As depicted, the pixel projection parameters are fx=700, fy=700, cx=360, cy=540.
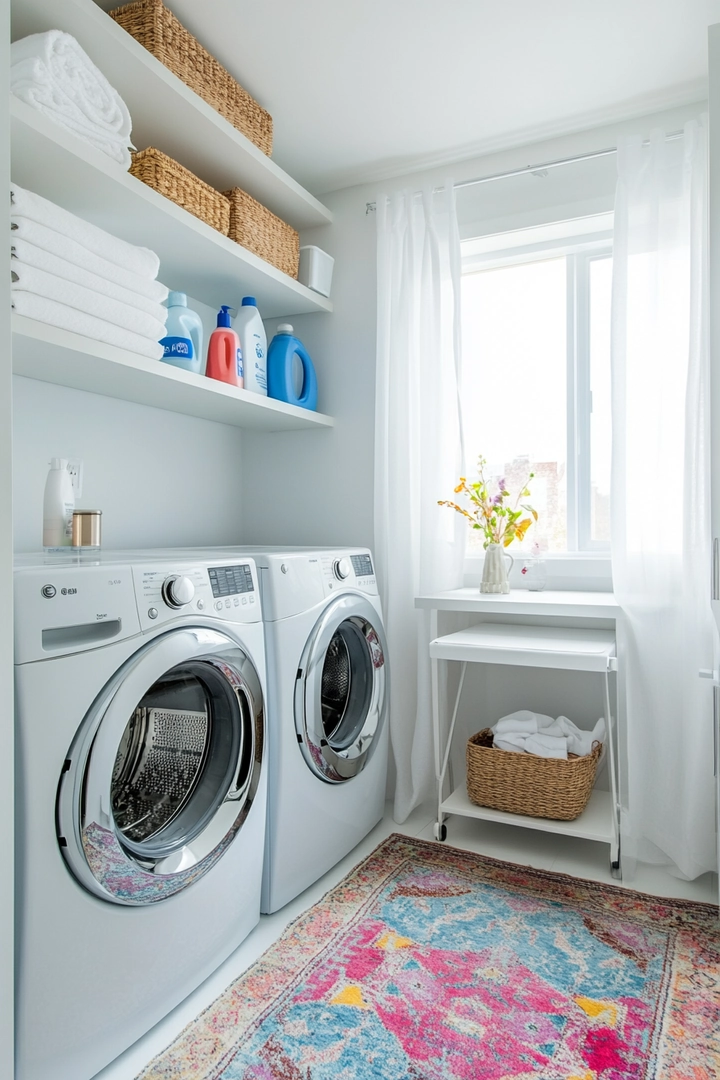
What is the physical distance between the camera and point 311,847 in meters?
1.88

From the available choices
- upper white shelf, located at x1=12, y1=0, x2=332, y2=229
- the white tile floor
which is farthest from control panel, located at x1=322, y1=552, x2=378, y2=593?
upper white shelf, located at x1=12, y1=0, x2=332, y2=229

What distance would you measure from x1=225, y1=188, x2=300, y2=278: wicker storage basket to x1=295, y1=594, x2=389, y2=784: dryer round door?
1.14 m

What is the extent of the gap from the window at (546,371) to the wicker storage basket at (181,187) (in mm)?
942

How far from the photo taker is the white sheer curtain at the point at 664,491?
1957 mm

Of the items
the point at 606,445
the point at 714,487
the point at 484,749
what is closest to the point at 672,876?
the point at 484,749

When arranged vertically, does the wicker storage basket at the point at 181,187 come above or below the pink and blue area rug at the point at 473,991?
above

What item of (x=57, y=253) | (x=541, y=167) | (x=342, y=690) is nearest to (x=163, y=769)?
(x=342, y=690)

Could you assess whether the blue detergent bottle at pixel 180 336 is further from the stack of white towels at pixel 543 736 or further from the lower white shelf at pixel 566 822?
the lower white shelf at pixel 566 822

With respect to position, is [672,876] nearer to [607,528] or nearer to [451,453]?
[607,528]

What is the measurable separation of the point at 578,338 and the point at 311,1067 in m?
2.24

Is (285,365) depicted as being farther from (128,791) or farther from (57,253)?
(128,791)

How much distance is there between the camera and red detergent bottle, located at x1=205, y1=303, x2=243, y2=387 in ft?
6.92

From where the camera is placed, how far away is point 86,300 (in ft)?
4.99

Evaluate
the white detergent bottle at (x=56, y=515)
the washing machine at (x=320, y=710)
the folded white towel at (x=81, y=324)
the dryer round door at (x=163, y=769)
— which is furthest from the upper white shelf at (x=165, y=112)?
the dryer round door at (x=163, y=769)
